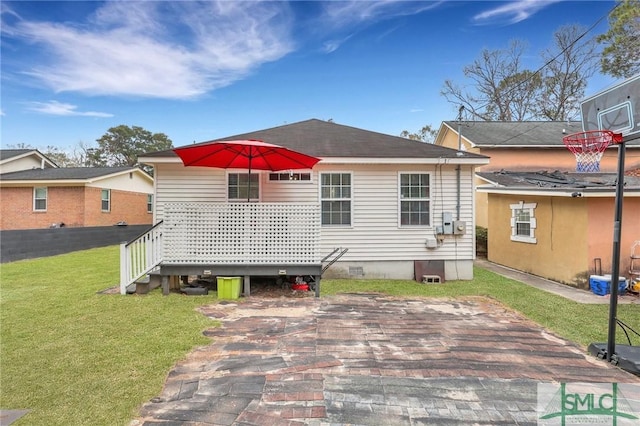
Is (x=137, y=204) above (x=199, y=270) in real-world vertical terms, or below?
above

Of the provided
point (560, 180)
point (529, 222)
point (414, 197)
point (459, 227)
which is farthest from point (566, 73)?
point (414, 197)

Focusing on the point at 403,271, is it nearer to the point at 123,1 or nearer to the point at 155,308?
the point at 155,308

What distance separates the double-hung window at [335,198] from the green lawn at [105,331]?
1.57 metres

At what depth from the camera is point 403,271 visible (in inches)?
320

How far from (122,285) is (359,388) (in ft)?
17.7

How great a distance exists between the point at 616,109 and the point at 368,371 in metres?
4.35

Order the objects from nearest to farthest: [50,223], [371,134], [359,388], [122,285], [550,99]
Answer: [359,388], [122,285], [371,134], [50,223], [550,99]

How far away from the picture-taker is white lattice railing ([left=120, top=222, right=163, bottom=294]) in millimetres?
6277

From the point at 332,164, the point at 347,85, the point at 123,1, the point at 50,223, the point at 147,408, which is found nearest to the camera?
the point at 147,408

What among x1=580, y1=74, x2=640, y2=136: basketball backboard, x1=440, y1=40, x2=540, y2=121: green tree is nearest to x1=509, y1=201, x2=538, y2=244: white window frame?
x1=580, y1=74, x2=640, y2=136: basketball backboard

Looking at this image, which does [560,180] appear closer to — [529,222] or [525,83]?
[529,222]

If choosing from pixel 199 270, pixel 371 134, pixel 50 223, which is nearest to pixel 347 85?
pixel 371 134

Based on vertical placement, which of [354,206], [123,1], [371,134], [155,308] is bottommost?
[155,308]

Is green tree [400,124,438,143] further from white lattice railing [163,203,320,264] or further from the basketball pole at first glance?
the basketball pole
